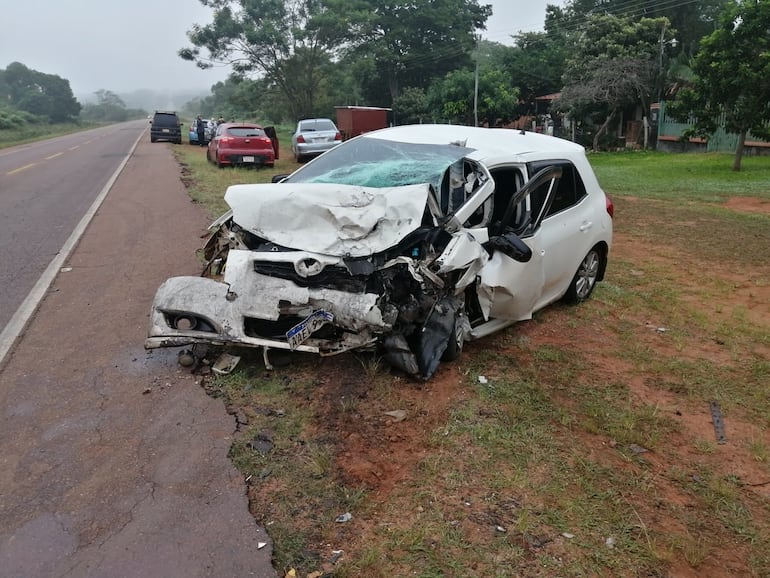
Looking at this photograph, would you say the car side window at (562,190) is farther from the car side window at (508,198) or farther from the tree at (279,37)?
the tree at (279,37)

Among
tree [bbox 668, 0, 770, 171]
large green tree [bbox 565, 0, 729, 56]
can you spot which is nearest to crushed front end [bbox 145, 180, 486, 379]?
tree [bbox 668, 0, 770, 171]

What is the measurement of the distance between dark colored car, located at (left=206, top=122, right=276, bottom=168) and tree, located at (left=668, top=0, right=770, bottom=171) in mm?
12674

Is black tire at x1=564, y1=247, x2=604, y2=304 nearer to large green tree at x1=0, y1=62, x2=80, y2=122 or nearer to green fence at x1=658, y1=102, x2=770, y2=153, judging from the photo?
green fence at x1=658, y1=102, x2=770, y2=153

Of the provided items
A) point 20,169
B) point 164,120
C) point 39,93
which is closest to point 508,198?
point 20,169

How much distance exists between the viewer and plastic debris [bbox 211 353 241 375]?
447cm

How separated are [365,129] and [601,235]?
22.1 m

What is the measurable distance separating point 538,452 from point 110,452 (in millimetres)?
2475

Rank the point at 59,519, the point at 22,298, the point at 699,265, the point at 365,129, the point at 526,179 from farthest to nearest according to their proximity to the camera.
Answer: the point at 365,129
the point at 699,265
the point at 22,298
the point at 526,179
the point at 59,519

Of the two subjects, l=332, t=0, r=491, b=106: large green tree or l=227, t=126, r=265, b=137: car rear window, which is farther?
l=332, t=0, r=491, b=106: large green tree

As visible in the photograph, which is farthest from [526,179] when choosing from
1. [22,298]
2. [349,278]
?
[22,298]

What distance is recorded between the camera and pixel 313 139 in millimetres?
20812

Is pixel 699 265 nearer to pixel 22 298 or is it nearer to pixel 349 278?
pixel 349 278

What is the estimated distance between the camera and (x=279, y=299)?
427 centimetres

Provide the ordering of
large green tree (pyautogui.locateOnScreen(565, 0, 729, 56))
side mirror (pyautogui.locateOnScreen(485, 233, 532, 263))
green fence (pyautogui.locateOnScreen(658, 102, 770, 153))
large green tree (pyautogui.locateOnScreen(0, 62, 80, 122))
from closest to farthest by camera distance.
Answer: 1. side mirror (pyautogui.locateOnScreen(485, 233, 532, 263))
2. green fence (pyautogui.locateOnScreen(658, 102, 770, 153))
3. large green tree (pyautogui.locateOnScreen(565, 0, 729, 56))
4. large green tree (pyautogui.locateOnScreen(0, 62, 80, 122))
